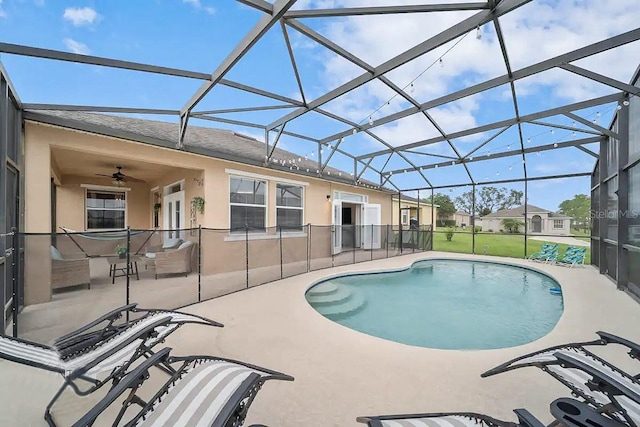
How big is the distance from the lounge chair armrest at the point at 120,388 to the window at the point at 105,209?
10822 mm

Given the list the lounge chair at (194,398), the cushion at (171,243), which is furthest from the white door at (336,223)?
the lounge chair at (194,398)

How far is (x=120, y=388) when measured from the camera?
4.91ft

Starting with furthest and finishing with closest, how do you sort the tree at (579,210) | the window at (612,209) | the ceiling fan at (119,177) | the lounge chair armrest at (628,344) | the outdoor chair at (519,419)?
the tree at (579,210)
the ceiling fan at (119,177)
the window at (612,209)
the lounge chair armrest at (628,344)
the outdoor chair at (519,419)

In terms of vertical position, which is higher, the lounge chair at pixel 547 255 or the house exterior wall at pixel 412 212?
the house exterior wall at pixel 412 212

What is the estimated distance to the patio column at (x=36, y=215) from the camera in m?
4.00

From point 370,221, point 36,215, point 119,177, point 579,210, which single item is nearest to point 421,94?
Answer: point 370,221

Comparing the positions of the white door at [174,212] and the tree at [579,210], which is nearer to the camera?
the white door at [174,212]

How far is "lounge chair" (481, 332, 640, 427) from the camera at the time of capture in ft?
5.19

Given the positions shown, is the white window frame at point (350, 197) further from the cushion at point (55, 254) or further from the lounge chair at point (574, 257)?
the cushion at point (55, 254)

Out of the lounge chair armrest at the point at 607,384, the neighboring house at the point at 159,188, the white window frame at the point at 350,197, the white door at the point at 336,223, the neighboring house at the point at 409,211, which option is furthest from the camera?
the neighboring house at the point at 409,211

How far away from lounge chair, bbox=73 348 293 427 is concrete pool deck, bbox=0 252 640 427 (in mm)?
486

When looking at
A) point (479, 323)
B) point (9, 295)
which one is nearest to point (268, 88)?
point (9, 295)

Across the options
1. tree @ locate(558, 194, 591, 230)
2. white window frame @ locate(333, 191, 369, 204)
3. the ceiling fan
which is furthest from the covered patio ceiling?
the ceiling fan

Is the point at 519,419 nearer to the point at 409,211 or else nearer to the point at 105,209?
the point at 105,209
